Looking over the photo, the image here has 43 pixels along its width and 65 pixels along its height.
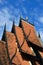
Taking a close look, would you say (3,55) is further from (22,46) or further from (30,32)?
(30,32)

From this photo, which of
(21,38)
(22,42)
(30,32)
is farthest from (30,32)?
(22,42)

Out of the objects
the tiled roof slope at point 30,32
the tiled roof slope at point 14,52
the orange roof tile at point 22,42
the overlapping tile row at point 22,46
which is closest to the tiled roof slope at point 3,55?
the overlapping tile row at point 22,46

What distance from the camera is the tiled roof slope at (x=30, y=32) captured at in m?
34.1

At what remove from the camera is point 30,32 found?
119 feet

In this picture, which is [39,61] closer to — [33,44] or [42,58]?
[42,58]

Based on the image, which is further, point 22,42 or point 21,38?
point 21,38

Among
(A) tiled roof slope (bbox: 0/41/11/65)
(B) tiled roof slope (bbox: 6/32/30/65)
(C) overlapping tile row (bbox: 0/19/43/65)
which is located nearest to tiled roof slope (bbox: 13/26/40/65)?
(C) overlapping tile row (bbox: 0/19/43/65)

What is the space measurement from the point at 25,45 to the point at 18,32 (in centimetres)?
300

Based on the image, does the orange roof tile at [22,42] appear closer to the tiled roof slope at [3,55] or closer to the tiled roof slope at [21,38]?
the tiled roof slope at [21,38]

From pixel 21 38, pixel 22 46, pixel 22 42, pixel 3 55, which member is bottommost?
pixel 22 46

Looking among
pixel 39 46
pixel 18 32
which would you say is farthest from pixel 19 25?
pixel 39 46

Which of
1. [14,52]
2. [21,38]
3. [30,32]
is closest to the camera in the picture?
[14,52]

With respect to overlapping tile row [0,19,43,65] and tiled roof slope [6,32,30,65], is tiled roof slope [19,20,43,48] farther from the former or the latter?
tiled roof slope [6,32,30,65]

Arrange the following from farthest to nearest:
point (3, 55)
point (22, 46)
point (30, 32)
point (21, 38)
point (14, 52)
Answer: point (30, 32), point (21, 38), point (22, 46), point (14, 52), point (3, 55)
